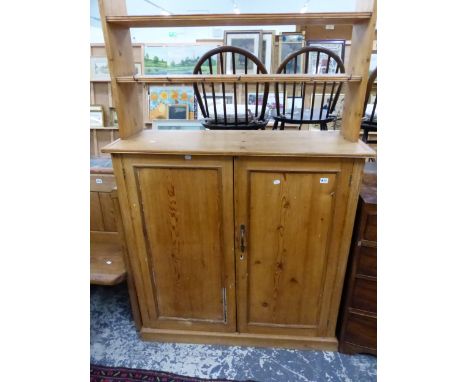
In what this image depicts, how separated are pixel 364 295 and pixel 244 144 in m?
0.93

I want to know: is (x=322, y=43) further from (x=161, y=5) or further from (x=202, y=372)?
(x=161, y=5)

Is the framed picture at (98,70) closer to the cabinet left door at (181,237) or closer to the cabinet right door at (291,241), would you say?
the cabinet left door at (181,237)

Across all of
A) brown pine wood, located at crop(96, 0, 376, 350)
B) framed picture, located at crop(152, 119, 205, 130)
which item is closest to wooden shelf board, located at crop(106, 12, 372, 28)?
brown pine wood, located at crop(96, 0, 376, 350)

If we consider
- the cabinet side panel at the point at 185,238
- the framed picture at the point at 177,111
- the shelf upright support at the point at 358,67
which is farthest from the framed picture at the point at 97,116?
the shelf upright support at the point at 358,67

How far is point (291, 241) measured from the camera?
1.44 meters

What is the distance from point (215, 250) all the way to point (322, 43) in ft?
10.3

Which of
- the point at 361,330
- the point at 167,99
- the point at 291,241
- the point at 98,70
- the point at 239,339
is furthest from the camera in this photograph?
the point at 98,70

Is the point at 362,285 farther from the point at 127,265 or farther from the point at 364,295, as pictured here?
the point at 127,265

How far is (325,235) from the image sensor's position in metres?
1.42

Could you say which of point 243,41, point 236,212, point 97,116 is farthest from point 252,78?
point 97,116

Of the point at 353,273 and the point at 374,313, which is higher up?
the point at 353,273

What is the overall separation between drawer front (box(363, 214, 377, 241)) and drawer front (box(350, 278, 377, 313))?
0.78 ft

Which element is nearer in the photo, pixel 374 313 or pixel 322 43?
pixel 374 313
